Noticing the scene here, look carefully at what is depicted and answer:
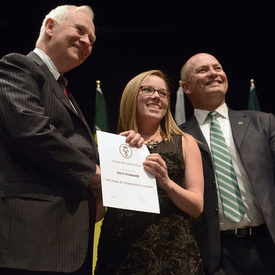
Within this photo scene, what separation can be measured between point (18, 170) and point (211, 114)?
5.57ft

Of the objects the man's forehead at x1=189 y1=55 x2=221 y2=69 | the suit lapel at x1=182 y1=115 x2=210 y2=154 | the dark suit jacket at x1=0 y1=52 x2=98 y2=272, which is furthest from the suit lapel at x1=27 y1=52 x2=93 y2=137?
the man's forehead at x1=189 y1=55 x2=221 y2=69

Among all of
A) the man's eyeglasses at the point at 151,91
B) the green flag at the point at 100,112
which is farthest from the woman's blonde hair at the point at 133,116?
the green flag at the point at 100,112

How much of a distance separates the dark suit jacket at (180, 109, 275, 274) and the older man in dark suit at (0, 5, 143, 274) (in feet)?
2.97

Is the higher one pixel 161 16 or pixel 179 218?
pixel 161 16

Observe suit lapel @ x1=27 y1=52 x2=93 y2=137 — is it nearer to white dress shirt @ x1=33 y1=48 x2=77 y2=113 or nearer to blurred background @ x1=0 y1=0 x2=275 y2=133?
white dress shirt @ x1=33 y1=48 x2=77 y2=113

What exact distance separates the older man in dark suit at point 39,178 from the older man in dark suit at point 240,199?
967 mm

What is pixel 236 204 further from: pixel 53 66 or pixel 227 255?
pixel 53 66

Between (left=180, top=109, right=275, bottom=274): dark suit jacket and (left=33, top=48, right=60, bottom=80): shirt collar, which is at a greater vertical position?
(left=33, top=48, right=60, bottom=80): shirt collar

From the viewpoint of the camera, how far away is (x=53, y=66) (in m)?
2.23

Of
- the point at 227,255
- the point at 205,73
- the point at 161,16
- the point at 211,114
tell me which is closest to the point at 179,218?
the point at 227,255

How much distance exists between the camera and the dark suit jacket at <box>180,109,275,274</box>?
8.62 ft

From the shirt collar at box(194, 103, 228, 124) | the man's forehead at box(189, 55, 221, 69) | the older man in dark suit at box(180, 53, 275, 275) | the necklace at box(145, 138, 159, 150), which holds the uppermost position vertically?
the man's forehead at box(189, 55, 221, 69)

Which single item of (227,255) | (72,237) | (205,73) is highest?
(205,73)

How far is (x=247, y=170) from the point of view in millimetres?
2750
